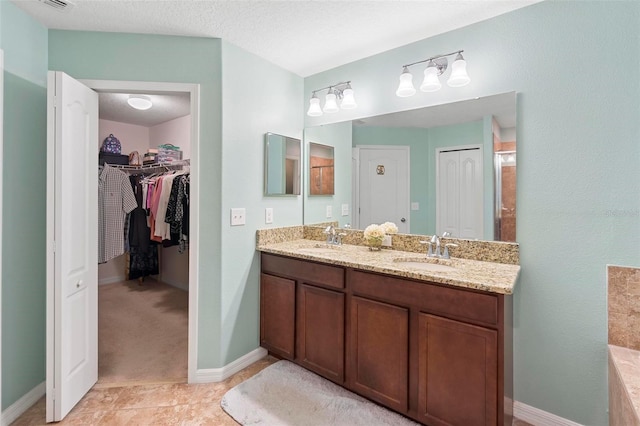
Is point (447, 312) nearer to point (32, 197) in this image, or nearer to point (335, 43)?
point (335, 43)

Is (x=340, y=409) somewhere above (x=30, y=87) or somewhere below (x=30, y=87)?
below

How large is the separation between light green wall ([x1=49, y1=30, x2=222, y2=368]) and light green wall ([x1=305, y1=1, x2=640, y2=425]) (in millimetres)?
1821

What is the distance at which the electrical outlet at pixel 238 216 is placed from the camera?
2.28 meters

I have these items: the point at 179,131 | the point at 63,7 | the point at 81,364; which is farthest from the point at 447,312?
the point at 179,131

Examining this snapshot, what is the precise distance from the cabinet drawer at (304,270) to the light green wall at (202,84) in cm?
40

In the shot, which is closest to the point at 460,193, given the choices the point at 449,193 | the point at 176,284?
the point at 449,193

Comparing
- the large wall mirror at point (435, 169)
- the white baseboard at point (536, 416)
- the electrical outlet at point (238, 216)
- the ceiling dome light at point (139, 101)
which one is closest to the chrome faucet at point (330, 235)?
the large wall mirror at point (435, 169)

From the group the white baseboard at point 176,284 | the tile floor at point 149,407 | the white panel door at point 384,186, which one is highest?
the white panel door at point 384,186

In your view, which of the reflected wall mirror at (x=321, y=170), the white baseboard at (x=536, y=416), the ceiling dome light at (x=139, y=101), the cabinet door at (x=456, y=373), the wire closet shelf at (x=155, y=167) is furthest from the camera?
the wire closet shelf at (x=155, y=167)

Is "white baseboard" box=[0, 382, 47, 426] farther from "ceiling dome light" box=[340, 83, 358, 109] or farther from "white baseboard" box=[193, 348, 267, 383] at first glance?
"ceiling dome light" box=[340, 83, 358, 109]

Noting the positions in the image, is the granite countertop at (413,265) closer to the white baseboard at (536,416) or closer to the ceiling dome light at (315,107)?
the white baseboard at (536,416)

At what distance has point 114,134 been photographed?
444 centimetres

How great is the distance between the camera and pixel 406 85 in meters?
Answer: 2.13

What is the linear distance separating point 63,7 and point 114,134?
9.93 ft
